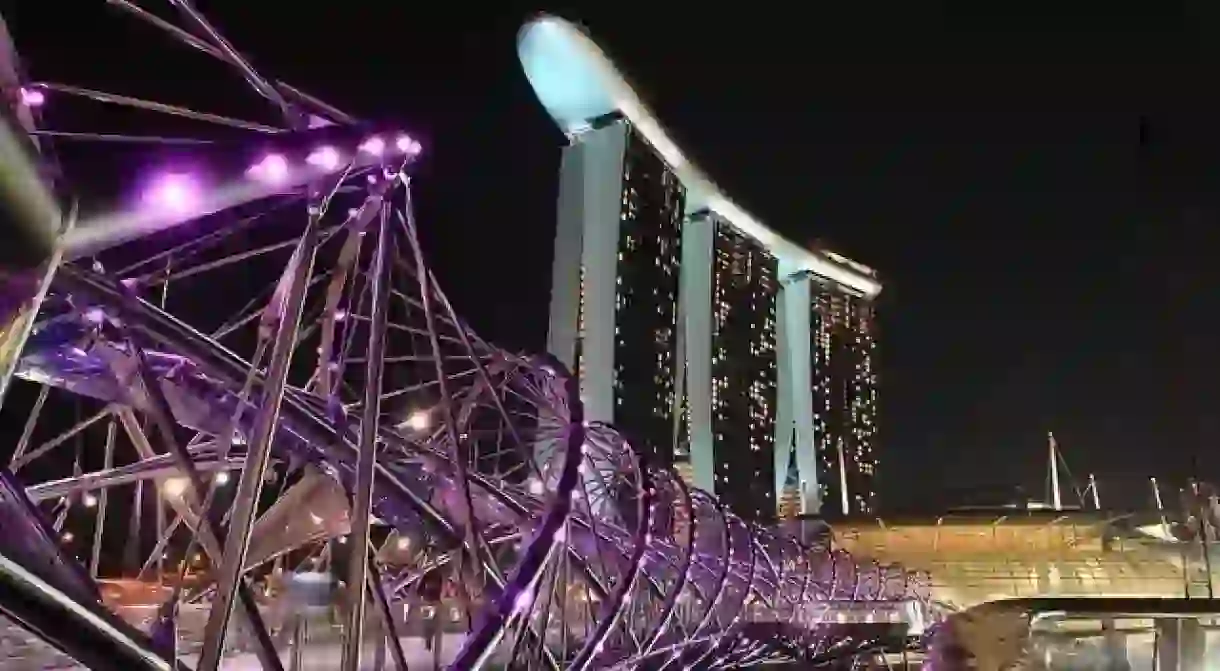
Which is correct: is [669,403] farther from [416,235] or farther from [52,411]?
[416,235]

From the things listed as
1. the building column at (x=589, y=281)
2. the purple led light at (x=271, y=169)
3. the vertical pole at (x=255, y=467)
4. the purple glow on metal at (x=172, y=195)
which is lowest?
the vertical pole at (x=255, y=467)

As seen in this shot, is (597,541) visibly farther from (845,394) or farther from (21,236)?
(845,394)

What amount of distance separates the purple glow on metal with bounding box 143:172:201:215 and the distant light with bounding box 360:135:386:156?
6.79 ft

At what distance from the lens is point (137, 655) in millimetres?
3783

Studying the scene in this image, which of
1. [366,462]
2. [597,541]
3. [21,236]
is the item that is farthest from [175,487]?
[21,236]

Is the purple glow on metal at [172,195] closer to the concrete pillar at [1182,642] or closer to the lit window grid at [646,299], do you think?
the concrete pillar at [1182,642]

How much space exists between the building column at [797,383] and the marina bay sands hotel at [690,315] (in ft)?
0.48

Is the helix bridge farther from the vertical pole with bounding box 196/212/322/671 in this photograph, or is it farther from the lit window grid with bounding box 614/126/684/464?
the lit window grid with bounding box 614/126/684/464

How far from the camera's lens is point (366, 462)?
22.9 ft

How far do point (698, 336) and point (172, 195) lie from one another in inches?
2844

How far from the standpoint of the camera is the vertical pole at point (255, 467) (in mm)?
4957

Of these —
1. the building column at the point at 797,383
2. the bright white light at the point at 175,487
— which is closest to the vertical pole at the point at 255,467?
the bright white light at the point at 175,487

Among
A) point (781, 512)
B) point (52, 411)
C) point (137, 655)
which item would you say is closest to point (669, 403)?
point (781, 512)

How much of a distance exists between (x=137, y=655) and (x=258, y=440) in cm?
194
